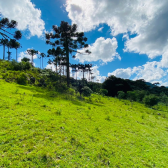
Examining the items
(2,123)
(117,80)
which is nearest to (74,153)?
(2,123)

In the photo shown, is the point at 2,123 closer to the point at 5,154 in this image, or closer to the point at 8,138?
the point at 8,138

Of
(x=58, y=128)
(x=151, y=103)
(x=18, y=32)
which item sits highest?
(x=18, y=32)

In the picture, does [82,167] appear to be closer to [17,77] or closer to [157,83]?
[17,77]

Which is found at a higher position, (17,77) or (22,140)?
(17,77)

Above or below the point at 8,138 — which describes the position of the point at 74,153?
below

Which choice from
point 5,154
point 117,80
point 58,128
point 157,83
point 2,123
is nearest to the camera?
point 5,154

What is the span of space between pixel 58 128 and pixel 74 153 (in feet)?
5.24

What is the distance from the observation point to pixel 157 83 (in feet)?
235

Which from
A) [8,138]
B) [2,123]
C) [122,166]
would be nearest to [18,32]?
[2,123]

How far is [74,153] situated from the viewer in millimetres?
3334

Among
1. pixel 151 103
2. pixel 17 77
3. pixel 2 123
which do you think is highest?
pixel 17 77

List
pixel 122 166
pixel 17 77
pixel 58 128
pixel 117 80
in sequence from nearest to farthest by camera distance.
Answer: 1. pixel 122 166
2. pixel 58 128
3. pixel 17 77
4. pixel 117 80

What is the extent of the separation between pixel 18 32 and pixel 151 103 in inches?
1028

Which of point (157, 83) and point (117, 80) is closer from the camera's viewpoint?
point (117, 80)
